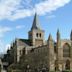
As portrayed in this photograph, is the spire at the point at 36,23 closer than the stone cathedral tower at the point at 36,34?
No

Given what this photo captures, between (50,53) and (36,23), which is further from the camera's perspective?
(36,23)

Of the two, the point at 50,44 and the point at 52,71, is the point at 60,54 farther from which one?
the point at 52,71

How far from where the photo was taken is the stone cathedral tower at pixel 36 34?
405 ft

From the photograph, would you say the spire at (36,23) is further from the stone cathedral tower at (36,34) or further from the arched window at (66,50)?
the arched window at (66,50)

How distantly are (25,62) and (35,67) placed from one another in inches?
382

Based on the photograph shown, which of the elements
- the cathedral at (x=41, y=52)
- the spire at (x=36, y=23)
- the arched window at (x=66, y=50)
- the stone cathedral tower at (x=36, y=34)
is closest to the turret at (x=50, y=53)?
the cathedral at (x=41, y=52)

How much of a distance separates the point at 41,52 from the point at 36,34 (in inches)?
825

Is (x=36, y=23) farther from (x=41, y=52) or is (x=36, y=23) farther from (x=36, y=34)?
(x=41, y=52)

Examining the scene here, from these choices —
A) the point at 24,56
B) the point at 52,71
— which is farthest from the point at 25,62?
the point at 52,71

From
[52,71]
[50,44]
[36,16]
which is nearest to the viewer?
[52,71]

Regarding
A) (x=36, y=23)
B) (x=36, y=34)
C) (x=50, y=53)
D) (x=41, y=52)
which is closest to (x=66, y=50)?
(x=50, y=53)

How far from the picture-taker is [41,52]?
10475cm

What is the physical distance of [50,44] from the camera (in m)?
98.0

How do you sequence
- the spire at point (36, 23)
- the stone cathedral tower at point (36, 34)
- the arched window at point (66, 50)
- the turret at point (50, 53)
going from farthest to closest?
the spire at point (36, 23)
the stone cathedral tower at point (36, 34)
the arched window at point (66, 50)
the turret at point (50, 53)
